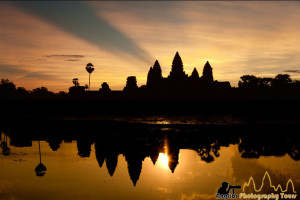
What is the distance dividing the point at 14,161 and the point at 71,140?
11078 millimetres

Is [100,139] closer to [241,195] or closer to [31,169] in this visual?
[31,169]

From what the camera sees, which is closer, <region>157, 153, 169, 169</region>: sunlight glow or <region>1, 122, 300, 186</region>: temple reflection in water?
<region>157, 153, 169, 169</region>: sunlight glow

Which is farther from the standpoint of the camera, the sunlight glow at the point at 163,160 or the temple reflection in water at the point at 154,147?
the temple reflection in water at the point at 154,147

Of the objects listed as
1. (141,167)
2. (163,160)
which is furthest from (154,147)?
(141,167)

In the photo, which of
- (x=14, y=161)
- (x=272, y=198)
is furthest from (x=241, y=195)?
(x=14, y=161)

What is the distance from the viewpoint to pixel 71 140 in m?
34.8

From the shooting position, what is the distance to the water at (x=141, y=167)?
16.7 meters

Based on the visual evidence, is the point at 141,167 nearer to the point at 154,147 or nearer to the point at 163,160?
the point at 163,160

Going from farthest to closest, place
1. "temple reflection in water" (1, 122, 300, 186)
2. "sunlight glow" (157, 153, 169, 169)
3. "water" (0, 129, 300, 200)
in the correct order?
1. "temple reflection in water" (1, 122, 300, 186)
2. "sunlight glow" (157, 153, 169, 169)
3. "water" (0, 129, 300, 200)

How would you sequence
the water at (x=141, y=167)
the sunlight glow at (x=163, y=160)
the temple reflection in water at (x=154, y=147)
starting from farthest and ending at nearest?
the temple reflection in water at (x=154, y=147)
the sunlight glow at (x=163, y=160)
the water at (x=141, y=167)

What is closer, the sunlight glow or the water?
the water

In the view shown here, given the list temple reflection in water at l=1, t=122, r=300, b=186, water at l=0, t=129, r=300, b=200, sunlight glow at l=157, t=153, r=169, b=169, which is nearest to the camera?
water at l=0, t=129, r=300, b=200

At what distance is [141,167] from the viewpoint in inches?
858

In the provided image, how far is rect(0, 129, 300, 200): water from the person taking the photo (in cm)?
1670
